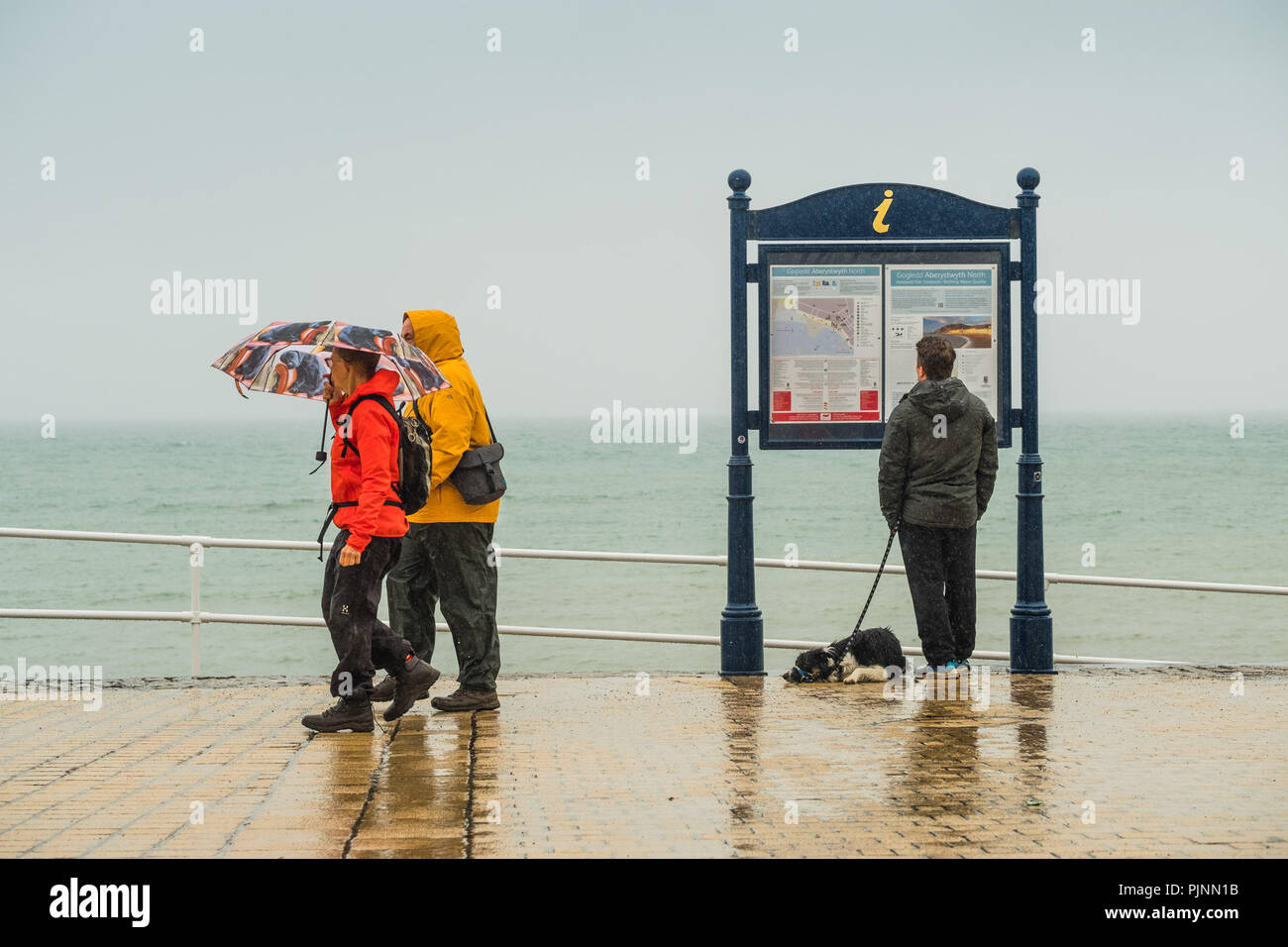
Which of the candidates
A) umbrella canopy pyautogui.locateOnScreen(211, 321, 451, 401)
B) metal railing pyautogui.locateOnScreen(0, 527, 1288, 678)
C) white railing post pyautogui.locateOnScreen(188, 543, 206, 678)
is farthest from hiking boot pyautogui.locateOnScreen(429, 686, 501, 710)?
white railing post pyautogui.locateOnScreen(188, 543, 206, 678)

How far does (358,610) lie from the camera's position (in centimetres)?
684

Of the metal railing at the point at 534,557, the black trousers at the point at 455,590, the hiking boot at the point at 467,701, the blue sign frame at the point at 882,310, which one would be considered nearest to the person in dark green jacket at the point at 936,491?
the metal railing at the point at 534,557

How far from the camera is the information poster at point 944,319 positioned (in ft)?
29.6

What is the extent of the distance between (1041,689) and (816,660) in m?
1.26

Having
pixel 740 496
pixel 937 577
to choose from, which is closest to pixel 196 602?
pixel 740 496

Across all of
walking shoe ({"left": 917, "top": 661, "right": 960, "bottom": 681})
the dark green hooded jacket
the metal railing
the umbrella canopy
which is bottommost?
walking shoe ({"left": 917, "top": 661, "right": 960, "bottom": 681})

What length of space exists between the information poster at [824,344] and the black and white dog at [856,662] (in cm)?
137

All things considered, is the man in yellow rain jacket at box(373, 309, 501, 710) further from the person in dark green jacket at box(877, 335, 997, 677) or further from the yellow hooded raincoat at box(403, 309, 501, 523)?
the person in dark green jacket at box(877, 335, 997, 677)

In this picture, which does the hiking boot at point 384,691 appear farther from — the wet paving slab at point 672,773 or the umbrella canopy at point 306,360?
the umbrella canopy at point 306,360

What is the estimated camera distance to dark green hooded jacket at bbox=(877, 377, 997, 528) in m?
8.25

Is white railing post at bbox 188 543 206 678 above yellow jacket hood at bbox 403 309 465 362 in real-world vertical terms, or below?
below

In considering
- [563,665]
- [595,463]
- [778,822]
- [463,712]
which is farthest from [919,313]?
Answer: [595,463]

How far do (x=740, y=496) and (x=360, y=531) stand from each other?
9.51ft

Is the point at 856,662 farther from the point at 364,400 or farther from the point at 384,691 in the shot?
the point at 364,400
